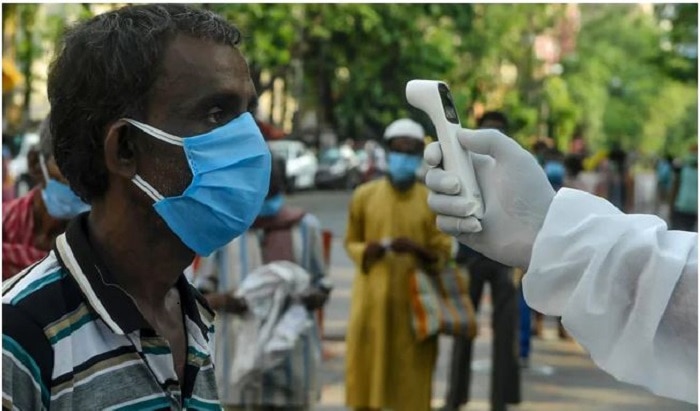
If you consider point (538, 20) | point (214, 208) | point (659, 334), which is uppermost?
point (538, 20)

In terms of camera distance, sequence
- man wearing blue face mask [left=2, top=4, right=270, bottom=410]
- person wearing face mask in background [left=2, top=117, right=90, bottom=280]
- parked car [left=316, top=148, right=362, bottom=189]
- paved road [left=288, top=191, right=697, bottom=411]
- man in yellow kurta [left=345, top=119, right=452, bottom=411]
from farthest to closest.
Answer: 1. parked car [left=316, top=148, right=362, bottom=189]
2. paved road [left=288, top=191, right=697, bottom=411]
3. man in yellow kurta [left=345, top=119, right=452, bottom=411]
4. person wearing face mask in background [left=2, top=117, right=90, bottom=280]
5. man wearing blue face mask [left=2, top=4, right=270, bottom=410]

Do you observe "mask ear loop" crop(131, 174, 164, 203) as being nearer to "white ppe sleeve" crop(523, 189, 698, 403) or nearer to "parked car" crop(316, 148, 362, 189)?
"white ppe sleeve" crop(523, 189, 698, 403)

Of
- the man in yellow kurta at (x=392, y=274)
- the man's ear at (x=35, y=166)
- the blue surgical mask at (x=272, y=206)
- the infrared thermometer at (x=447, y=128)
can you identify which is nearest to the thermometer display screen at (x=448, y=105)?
the infrared thermometer at (x=447, y=128)

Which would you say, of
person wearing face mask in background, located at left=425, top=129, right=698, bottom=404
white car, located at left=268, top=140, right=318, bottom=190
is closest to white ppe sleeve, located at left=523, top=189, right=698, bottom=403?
person wearing face mask in background, located at left=425, top=129, right=698, bottom=404

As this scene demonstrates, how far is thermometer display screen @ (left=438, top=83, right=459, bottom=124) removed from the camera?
251 centimetres

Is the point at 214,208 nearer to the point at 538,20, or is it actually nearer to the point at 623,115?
the point at 538,20

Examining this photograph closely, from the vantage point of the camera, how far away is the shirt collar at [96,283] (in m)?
2.26

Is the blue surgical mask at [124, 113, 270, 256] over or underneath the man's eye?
underneath

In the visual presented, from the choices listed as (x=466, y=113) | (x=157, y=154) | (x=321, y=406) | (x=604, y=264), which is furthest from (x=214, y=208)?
(x=466, y=113)

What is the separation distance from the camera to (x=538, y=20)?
45.2 metres

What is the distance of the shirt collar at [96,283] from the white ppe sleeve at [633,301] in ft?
2.35

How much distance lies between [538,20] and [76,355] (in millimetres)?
43909

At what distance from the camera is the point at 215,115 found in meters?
2.51

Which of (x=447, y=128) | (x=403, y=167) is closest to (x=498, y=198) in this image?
(x=447, y=128)
